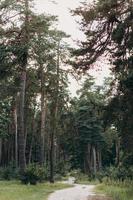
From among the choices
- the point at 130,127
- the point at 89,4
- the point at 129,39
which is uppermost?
the point at 89,4

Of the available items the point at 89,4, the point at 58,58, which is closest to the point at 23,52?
the point at 89,4

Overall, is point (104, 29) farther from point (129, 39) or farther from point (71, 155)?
point (71, 155)

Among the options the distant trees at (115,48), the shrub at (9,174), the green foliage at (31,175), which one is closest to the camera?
the distant trees at (115,48)

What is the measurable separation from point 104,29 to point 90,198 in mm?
7503

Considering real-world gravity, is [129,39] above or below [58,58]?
below

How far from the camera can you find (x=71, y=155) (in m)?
83.2

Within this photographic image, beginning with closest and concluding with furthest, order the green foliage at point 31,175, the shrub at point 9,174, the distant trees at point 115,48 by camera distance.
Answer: the distant trees at point 115,48
the green foliage at point 31,175
the shrub at point 9,174

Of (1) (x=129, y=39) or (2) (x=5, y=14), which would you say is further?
(2) (x=5, y=14)

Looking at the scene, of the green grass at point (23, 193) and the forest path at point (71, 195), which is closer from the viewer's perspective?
the forest path at point (71, 195)

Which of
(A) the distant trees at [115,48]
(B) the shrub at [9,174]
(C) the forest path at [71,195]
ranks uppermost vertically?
(A) the distant trees at [115,48]

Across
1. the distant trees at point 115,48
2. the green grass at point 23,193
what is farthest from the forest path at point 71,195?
the distant trees at point 115,48

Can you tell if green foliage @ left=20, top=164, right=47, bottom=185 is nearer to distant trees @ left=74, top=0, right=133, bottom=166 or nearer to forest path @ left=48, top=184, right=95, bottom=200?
forest path @ left=48, top=184, right=95, bottom=200

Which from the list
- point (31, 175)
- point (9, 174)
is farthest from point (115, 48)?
point (9, 174)

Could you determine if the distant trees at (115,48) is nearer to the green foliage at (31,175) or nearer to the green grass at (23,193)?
the green grass at (23,193)
